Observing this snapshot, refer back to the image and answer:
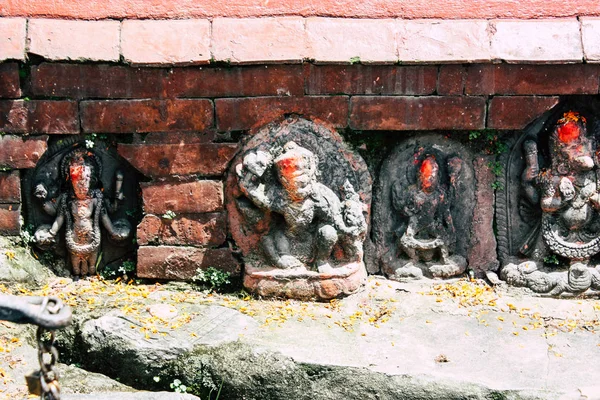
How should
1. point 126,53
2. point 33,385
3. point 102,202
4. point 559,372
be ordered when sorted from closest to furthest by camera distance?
point 33,385 → point 559,372 → point 126,53 → point 102,202

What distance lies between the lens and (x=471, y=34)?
6.88 metres

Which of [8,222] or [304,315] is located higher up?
[8,222]

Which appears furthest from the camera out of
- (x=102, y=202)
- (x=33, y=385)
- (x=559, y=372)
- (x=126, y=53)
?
(x=102, y=202)

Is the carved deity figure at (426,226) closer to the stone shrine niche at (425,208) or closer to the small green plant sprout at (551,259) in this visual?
the stone shrine niche at (425,208)

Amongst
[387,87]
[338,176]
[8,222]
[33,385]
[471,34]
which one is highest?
[471,34]

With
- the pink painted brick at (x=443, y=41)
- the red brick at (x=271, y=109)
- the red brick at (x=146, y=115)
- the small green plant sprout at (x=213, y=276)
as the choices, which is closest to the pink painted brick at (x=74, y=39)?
the red brick at (x=146, y=115)

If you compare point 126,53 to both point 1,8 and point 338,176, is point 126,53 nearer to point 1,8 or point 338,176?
point 1,8

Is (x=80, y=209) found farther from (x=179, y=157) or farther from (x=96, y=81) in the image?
(x=96, y=81)

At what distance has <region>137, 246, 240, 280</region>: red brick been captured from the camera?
A: 7.22 metres

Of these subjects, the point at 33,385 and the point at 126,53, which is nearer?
the point at 33,385

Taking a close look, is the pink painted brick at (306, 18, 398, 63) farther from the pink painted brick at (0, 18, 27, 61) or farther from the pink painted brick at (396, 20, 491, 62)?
the pink painted brick at (0, 18, 27, 61)

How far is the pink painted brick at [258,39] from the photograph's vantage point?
6719 mm

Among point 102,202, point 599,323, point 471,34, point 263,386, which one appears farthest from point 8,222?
point 599,323

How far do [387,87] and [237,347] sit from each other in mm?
2314
